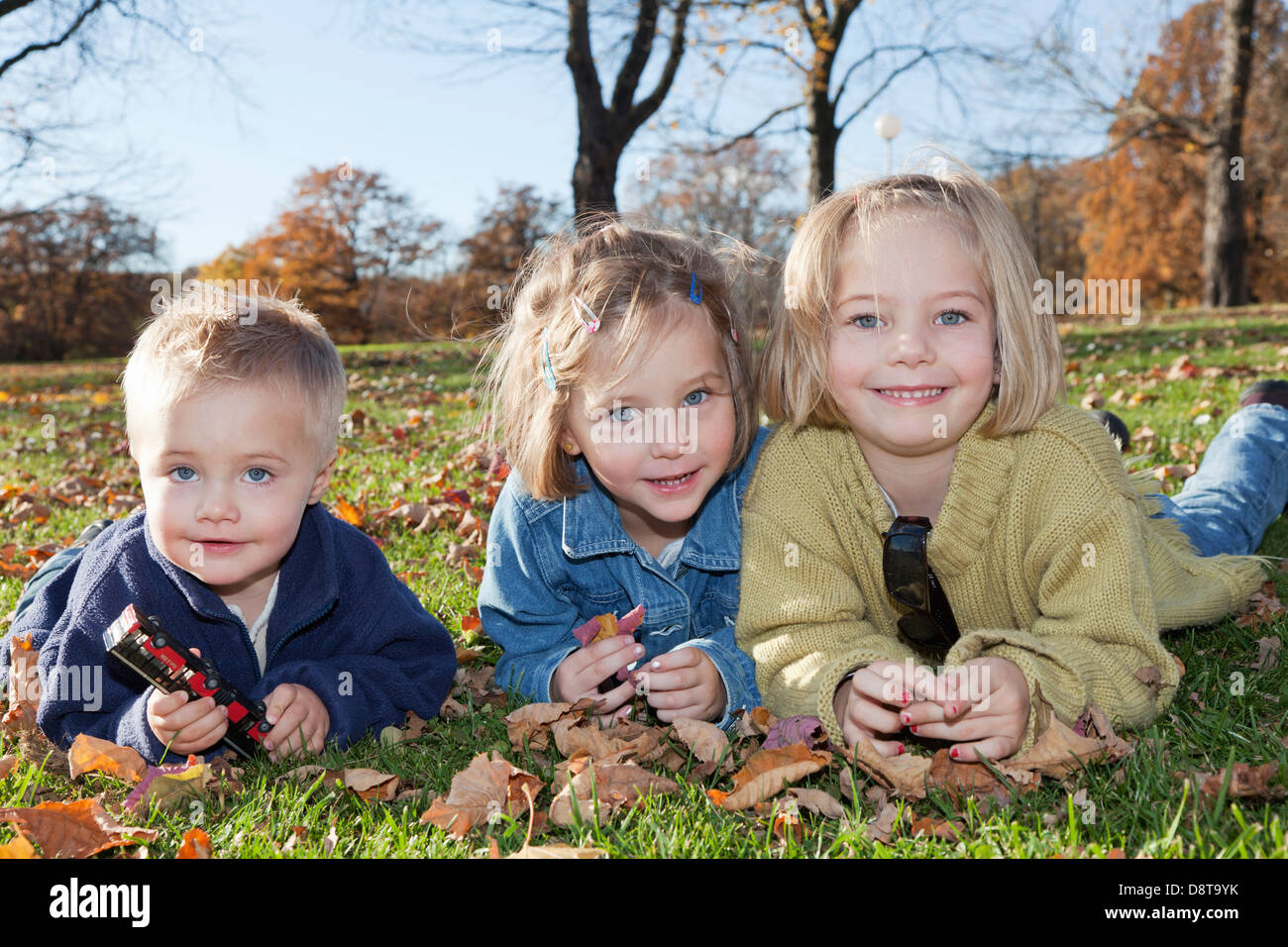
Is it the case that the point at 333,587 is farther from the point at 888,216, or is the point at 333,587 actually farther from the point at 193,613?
the point at 888,216

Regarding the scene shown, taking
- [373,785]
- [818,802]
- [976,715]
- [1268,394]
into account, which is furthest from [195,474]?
[1268,394]

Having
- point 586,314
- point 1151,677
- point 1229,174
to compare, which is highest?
point 1229,174

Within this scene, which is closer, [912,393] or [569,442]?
[912,393]

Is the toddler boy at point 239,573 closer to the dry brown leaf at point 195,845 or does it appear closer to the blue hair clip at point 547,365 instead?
the dry brown leaf at point 195,845

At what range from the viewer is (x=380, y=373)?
1385cm

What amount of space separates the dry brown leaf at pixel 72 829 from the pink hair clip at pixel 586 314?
157cm

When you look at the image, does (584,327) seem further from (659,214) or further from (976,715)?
(659,214)

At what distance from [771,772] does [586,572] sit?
1.03 m

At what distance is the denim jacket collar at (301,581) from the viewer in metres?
2.56

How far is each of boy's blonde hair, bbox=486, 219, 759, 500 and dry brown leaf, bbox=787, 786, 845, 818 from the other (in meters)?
1.10

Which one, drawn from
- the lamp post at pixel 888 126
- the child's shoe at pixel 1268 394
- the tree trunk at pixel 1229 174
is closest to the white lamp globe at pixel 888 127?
the lamp post at pixel 888 126

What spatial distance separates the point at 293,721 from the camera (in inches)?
97.9
